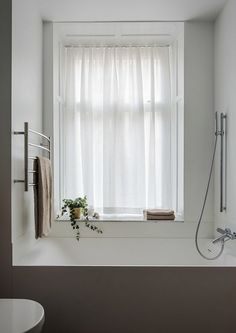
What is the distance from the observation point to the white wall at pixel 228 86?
2514mm

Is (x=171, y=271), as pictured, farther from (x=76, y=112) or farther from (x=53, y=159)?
(x=76, y=112)

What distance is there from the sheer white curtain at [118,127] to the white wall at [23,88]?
0.55m

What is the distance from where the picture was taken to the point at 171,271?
212 centimetres

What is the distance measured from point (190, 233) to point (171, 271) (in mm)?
937

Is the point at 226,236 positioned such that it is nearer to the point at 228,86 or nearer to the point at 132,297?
the point at 132,297

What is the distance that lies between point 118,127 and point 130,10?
1.07 metres

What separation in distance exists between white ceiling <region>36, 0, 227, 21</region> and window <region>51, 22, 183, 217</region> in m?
0.41

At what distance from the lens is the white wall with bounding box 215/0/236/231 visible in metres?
2.51

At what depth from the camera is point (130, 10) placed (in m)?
2.79

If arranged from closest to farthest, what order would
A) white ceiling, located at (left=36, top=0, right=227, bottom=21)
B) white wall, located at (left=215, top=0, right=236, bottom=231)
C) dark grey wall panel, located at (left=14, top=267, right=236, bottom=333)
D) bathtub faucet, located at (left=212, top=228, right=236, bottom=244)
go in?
dark grey wall panel, located at (left=14, top=267, right=236, bottom=333) → bathtub faucet, located at (left=212, top=228, right=236, bottom=244) → white wall, located at (left=215, top=0, right=236, bottom=231) → white ceiling, located at (left=36, top=0, right=227, bottom=21)

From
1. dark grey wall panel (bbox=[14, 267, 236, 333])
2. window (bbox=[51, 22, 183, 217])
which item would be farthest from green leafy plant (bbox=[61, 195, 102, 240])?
dark grey wall panel (bbox=[14, 267, 236, 333])

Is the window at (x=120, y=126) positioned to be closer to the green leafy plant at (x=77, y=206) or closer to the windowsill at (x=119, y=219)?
the windowsill at (x=119, y=219)

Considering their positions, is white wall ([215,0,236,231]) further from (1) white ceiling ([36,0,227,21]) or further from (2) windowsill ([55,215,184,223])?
(2) windowsill ([55,215,184,223])

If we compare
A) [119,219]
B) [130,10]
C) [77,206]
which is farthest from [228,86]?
[77,206]
